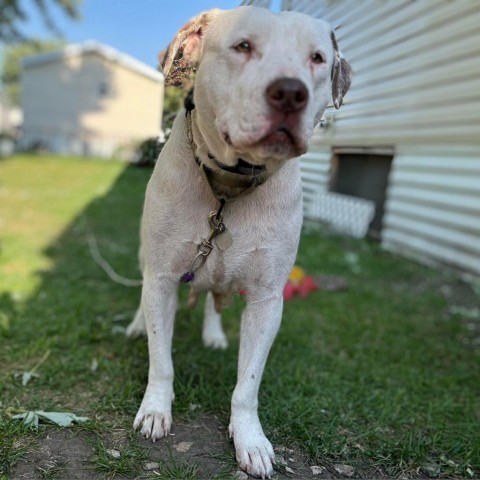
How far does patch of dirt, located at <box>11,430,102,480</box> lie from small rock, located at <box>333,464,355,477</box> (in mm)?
1032

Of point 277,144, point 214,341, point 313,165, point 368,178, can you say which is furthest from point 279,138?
point 368,178

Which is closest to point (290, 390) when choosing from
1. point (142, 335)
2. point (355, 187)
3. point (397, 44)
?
point (142, 335)

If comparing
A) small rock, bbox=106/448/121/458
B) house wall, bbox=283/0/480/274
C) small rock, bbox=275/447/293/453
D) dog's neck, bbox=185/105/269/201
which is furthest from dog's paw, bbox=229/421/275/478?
house wall, bbox=283/0/480/274

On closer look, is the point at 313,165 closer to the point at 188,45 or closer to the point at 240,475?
the point at 188,45

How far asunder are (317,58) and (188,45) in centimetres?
56

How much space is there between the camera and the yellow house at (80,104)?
27500 millimetres

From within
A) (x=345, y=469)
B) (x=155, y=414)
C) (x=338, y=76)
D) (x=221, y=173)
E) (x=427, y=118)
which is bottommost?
(x=345, y=469)

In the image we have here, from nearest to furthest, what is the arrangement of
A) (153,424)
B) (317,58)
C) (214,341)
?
(317,58)
(153,424)
(214,341)

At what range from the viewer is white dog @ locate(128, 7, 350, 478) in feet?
6.32

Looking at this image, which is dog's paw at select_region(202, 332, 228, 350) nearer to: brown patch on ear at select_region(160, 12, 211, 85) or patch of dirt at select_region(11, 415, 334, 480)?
A: patch of dirt at select_region(11, 415, 334, 480)

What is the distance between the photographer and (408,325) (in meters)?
4.49

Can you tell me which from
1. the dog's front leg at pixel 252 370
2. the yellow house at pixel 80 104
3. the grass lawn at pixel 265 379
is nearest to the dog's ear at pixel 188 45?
the dog's front leg at pixel 252 370

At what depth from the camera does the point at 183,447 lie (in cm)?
243

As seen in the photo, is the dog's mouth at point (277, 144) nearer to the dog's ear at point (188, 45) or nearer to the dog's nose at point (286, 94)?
the dog's nose at point (286, 94)
